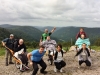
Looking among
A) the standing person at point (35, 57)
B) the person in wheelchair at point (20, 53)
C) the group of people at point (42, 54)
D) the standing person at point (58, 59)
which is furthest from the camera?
the person in wheelchair at point (20, 53)

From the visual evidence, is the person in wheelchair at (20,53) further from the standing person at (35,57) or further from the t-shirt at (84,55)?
the t-shirt at (84,55)

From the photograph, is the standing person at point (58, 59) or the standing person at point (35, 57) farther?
the standing person at point (58, 59)

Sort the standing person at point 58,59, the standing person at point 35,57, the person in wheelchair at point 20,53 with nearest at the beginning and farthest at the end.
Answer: the standing person at point 35,57, the standing person at point 58,59, the person in wheelchair at point 20,53

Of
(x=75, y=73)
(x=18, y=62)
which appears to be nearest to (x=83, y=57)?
(x=75, y=73)

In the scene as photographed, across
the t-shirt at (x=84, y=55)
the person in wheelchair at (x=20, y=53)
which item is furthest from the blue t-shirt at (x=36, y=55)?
the t-shirt at (x=84, y=55)

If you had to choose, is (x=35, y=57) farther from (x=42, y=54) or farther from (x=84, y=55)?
(x=84, y=55)

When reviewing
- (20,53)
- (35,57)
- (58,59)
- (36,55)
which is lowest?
(58,59)

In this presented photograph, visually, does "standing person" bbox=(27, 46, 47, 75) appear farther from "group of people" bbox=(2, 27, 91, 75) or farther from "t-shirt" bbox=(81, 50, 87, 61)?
"t-shirt" bbox=(81, 50, 87, 61)

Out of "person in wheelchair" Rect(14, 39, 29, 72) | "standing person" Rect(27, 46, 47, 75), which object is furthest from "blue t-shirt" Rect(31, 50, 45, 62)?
"person in wheelchair" Rect(14, 39, 29, 72)

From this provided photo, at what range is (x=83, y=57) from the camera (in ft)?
35.6

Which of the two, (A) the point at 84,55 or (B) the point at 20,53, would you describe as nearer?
(A) the point at 84,55

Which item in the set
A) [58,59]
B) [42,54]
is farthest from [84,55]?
[42,54]

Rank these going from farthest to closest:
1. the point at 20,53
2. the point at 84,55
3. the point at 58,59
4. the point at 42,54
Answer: the point at 20,53, the point at 84,55, the point at 58,59, the point at 42,54

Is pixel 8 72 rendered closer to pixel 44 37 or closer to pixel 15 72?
pixel 15 72
